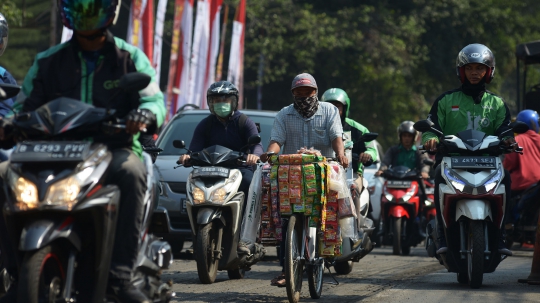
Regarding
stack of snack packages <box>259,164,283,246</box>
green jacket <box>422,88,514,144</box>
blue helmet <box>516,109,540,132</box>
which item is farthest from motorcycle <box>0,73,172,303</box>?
blue helmet <box>516,109,540,132</box>

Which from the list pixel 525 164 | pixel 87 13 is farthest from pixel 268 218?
pixel 525 164

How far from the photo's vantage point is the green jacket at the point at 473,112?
977 cm

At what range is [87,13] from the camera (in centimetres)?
559

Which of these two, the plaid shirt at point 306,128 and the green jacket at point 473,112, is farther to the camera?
the green jacket at point 473,112

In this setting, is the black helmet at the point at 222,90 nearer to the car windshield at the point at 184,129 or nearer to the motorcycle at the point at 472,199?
the motorcycle at the point at 472,199

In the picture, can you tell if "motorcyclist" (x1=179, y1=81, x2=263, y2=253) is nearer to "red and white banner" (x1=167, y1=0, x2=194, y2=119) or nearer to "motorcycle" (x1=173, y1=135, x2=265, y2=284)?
"motorcycle" (x1=173, y1=135, x2=265, y2=284)

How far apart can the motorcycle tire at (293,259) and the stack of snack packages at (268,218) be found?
27 cm

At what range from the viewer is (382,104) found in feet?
145

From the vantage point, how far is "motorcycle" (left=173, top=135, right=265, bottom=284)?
9656 mm

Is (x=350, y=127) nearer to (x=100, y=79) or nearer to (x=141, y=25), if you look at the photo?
(x=100, y=79)

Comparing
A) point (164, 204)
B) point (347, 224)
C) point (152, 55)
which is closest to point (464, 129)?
point (347, 224)

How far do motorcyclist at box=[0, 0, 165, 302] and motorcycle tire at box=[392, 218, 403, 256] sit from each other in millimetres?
9670

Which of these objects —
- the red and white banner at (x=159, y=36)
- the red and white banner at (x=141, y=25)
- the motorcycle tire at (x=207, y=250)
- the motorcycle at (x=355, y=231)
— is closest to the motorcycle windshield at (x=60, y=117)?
the motorcycle at (x=355, y=231)

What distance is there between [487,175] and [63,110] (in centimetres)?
491
